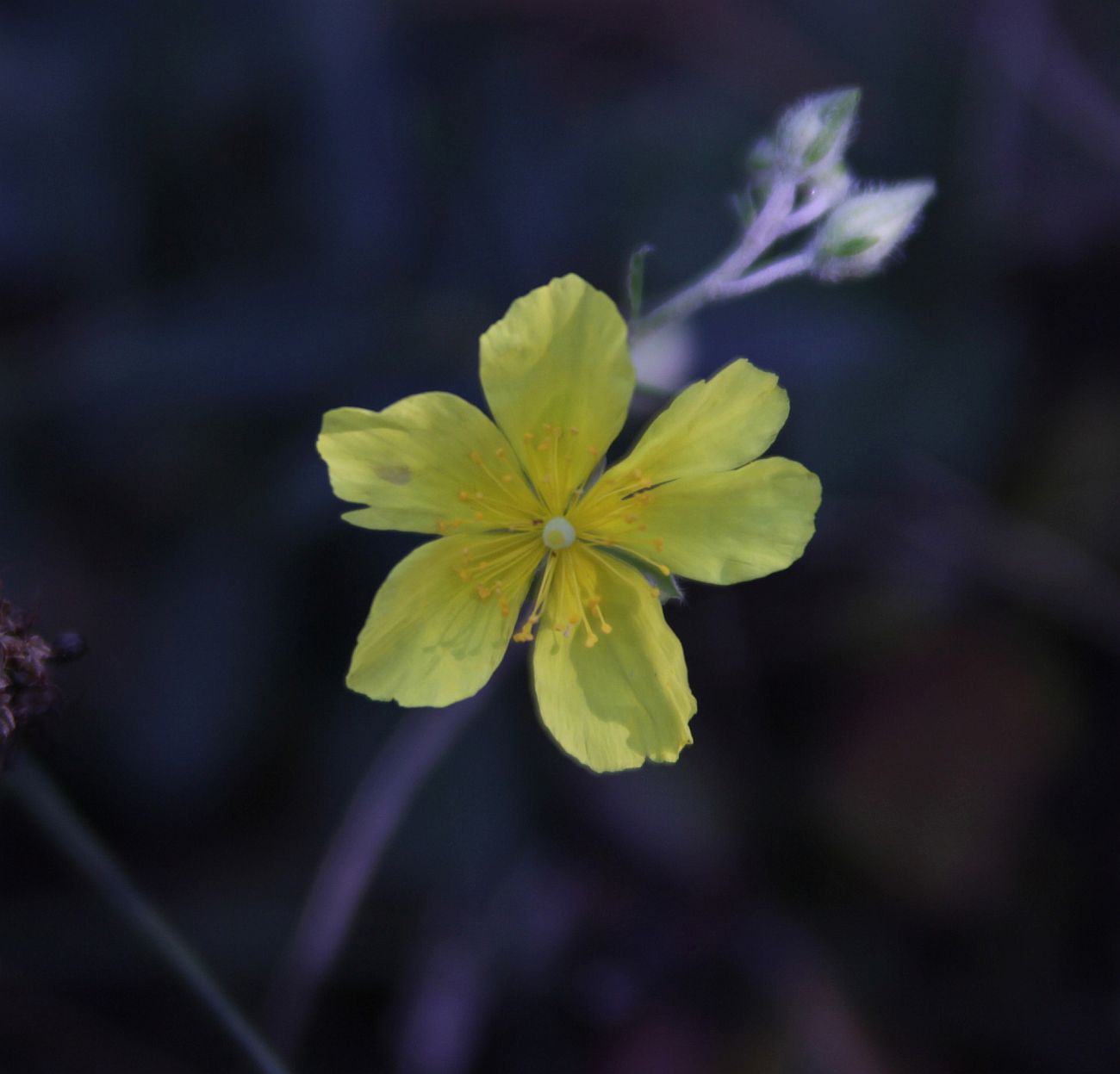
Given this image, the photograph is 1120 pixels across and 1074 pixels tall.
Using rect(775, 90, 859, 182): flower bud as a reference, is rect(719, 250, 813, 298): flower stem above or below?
below

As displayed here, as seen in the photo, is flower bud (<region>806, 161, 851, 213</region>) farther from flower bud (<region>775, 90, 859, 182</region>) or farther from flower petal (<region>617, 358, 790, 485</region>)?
flower petal (<region>617, 358, 790, 485</region>)

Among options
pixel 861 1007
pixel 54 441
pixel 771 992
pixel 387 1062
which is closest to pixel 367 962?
pixel 387 1062

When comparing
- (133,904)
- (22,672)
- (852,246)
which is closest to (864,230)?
(852,246)

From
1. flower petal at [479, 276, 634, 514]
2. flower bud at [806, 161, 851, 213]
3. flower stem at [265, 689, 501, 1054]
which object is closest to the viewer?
flower petal at [479, 276, 634, 514]

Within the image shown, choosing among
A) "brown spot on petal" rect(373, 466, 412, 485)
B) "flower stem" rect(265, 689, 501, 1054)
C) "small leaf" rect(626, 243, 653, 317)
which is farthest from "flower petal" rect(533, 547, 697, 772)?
"flower stem" rect(265, 689, 501, 1054)

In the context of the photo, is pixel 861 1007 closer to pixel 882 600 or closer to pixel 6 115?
pixel 882 600
